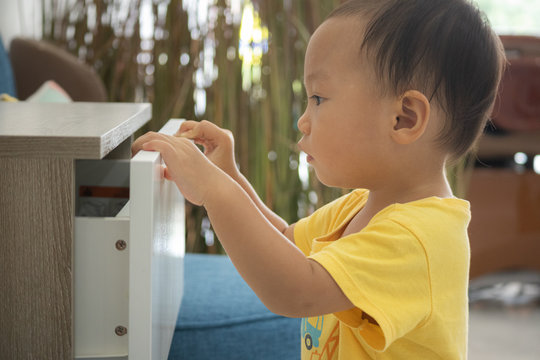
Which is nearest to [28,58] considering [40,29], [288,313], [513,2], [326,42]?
[40,29]

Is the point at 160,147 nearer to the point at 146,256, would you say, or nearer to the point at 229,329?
the point at 146,256

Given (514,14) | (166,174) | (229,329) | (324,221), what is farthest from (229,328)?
(514,14)

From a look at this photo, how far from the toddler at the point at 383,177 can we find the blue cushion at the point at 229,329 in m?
0.26

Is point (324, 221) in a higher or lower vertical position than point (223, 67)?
lower

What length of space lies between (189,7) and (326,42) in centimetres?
136

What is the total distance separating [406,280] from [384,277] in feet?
0.09

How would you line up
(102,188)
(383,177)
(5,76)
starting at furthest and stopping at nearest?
1. (5,76)
2. (102,188)
3. (383,177)

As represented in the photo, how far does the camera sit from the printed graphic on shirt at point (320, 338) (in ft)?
2.77

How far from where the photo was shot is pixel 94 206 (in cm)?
97

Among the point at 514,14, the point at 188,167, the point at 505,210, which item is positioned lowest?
the point at 505,210

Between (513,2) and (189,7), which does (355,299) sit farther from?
(513,2)

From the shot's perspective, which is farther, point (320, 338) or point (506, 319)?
point (506, 319)

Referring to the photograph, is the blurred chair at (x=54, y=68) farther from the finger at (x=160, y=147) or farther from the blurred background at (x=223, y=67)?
the finger at (x=160, y=147)

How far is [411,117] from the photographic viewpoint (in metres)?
0.76
